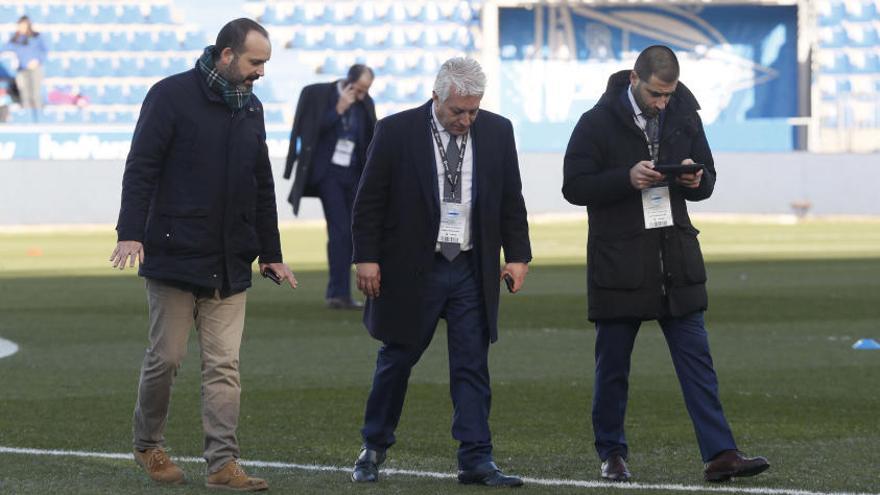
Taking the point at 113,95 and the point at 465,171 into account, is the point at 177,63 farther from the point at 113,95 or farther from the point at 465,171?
the point at 465,171

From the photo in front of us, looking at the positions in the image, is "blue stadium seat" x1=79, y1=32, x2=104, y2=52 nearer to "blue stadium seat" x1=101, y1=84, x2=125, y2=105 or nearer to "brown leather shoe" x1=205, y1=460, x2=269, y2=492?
"blue stadium seat" x1=101, y1=84, x2=125, y2=105

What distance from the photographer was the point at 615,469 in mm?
6855

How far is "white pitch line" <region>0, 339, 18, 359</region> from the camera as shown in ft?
39.4

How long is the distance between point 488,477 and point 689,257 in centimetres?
117

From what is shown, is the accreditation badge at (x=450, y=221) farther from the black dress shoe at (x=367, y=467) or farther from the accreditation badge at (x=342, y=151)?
the accreditation badge at (x=342, y=151)

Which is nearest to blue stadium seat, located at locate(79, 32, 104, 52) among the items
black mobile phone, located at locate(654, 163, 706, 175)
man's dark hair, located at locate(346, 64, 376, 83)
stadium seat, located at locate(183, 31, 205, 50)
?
stadium seat, located at locate(183, 31, 205, 50)

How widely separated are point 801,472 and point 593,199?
4.46 ft

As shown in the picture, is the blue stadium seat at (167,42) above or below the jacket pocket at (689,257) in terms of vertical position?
above

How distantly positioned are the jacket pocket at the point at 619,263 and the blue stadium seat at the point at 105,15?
36800 mm

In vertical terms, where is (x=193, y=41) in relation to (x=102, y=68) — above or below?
above

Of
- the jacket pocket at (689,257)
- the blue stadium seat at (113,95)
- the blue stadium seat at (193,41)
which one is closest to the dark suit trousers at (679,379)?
the jacket pocket at (689,257)

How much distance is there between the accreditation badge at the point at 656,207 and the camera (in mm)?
6848


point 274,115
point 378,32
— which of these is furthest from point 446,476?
point 378,32

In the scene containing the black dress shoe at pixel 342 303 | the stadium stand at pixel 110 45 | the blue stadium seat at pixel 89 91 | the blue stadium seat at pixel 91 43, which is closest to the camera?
the black dress shoe at pixel 342 303
